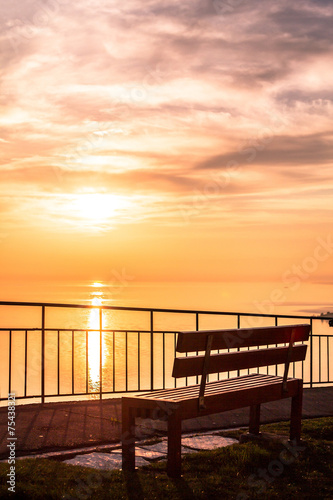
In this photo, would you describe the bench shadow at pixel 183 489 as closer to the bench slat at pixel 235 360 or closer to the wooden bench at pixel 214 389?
the wooden bench at pixel 214 389

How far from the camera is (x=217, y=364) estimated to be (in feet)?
19.1

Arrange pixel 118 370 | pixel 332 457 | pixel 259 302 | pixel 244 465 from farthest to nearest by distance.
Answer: pixel 259 302 < pixel 118 370 < pixel 332 457 < pixel 244 465

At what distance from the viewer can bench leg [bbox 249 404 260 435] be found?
21.8 ft

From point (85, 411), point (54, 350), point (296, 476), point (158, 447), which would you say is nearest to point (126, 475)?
point (158, 447)

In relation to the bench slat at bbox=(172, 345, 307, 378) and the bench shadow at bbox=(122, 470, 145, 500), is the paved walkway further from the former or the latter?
the bench slat at bbox=(172, 345, 307, 378)

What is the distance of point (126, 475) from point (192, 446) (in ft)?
4.31

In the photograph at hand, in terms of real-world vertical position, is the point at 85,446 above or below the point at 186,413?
below

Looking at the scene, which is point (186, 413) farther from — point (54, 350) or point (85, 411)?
point (54, 350)

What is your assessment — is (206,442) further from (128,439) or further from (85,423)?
(85,423)

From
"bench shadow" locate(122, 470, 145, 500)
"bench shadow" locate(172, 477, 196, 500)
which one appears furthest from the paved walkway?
"bench shadow" locate(172, 477, 196, 500)

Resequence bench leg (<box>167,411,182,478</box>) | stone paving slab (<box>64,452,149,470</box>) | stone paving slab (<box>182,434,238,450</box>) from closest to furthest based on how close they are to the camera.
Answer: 1. bench leg (<box>167,411,182,478</box>)
2. stone paving slab (<box>64,452,149,470</box>)
3. stone paving slab (<box>182,434,238,450</box>)

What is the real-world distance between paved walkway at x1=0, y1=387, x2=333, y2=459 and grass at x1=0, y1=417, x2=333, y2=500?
0.89m

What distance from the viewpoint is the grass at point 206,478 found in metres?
4.79

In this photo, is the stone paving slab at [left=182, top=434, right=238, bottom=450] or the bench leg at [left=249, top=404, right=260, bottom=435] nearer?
the stone paving slab at [left=182, top=434, right=238, bottom=450]
